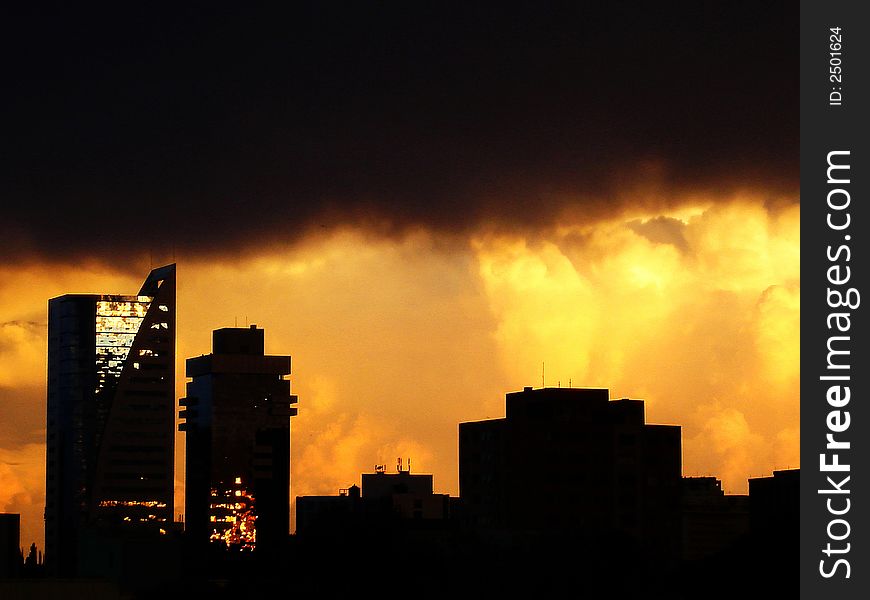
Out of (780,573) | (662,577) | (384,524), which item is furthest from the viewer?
(384,524)

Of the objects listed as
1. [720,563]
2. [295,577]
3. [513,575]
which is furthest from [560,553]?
[295,577]

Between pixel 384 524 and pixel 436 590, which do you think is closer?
pixel 436 590

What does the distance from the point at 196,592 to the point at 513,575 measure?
147ft

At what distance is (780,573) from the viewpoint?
128625mm

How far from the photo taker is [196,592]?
16575 centimetres

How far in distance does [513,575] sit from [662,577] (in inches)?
Result: 523
